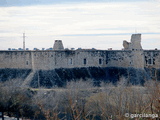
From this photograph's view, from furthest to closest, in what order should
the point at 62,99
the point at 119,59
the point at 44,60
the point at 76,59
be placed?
the point at 119,59
the point at 76,59
the point at 44,60
the point at 62,99

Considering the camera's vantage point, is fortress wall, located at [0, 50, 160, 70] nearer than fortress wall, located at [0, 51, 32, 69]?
Yes

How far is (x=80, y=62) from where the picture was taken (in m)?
40.0

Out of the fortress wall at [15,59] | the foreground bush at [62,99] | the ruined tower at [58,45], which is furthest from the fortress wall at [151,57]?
the fortress wall at [15,59]

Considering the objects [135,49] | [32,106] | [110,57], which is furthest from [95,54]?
[32,106]

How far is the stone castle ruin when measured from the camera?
3891 centimetres

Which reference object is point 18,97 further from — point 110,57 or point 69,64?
point 110,57

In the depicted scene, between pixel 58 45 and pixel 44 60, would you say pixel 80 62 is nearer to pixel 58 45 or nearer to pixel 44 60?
pixel 58 45

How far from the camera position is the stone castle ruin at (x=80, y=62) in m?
38.9

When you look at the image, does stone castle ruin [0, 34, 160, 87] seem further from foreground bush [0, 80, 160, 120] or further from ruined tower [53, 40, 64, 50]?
foreground bush [0, 80, 160, 120]

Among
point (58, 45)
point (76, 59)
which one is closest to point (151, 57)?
point (76, 59)

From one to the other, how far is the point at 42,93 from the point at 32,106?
4.93 m

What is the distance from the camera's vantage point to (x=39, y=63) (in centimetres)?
3928

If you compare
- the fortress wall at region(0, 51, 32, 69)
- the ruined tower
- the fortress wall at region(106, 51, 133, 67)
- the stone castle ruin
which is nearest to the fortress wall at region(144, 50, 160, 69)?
the stone castle ruin

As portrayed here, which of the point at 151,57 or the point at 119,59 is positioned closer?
the point at 119,59
